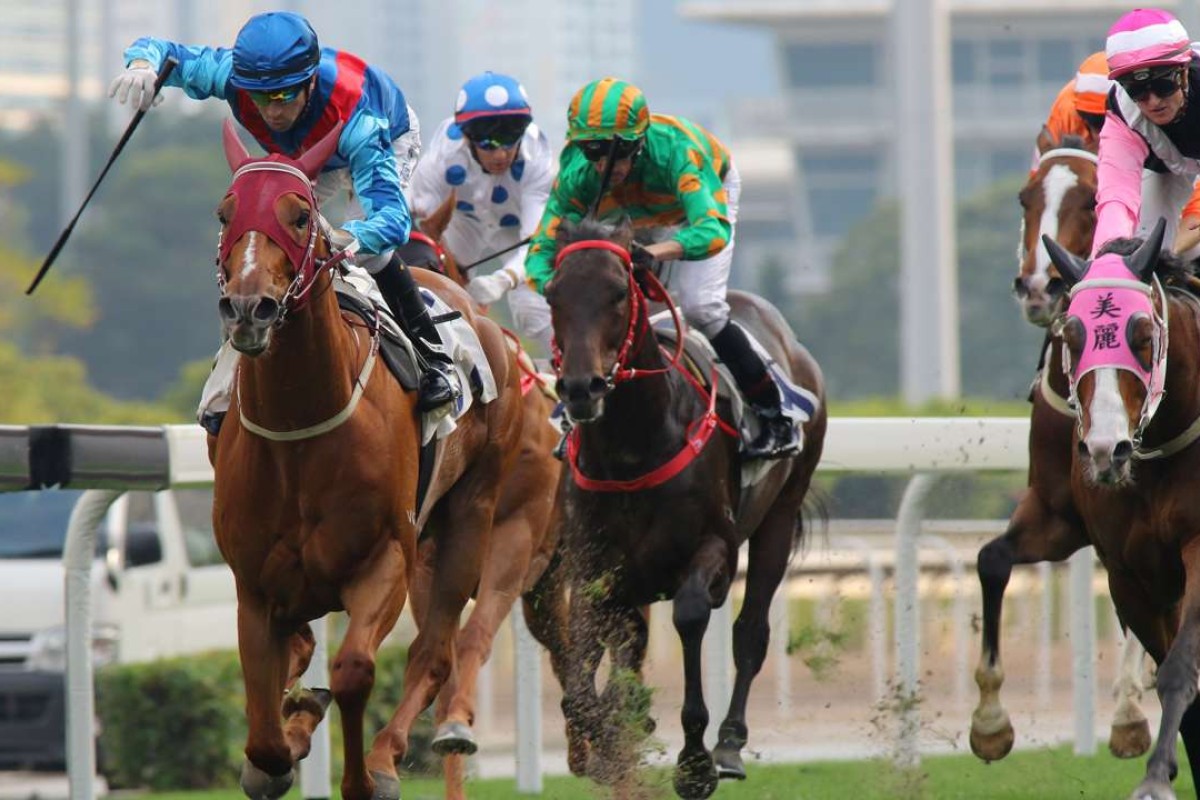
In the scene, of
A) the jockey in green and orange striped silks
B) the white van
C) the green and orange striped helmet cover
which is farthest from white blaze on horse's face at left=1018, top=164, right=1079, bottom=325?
the white van

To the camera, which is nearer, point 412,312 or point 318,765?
point 412,312

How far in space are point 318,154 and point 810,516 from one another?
3277mm

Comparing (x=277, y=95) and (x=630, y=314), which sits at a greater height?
(x=277, y=95)

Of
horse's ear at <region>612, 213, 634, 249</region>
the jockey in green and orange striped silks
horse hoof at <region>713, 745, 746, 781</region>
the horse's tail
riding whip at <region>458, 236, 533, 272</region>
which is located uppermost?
the jockey in green and orange striped silks

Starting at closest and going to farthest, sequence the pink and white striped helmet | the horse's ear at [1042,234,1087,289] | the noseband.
Answer: 1. the horse's ear at [1042,234,1087,289]
2. the pink and white striped helmet
3. the noseband

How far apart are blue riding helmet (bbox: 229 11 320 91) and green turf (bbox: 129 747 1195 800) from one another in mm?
2327

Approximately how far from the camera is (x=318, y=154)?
5930mm

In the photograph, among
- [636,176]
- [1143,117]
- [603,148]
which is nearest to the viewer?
[1143,117]

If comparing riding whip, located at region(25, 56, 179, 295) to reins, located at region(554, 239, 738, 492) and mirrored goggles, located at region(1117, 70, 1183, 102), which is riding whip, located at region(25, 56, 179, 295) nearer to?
reins, located at region(554, 239, 738, 492)

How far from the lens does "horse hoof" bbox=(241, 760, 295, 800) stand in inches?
242

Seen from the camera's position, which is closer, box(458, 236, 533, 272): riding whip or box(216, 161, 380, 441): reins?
box(216, 161, 380, 441): reins

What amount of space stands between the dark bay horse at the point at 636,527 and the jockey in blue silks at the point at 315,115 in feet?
1.45

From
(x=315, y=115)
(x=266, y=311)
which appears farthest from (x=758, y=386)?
(x=266, y=311)

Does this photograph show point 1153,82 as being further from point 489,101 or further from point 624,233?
point 489,101
